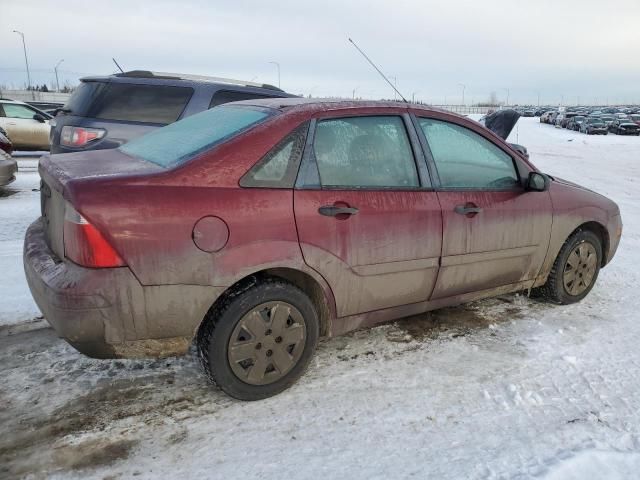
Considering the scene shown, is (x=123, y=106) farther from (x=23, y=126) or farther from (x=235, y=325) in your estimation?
(x=23, y=126)

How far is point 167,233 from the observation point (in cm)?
251

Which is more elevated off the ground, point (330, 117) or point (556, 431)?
point (330, 117)

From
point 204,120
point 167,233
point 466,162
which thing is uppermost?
point 204,120

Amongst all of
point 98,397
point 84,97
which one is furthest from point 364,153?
point 84,97

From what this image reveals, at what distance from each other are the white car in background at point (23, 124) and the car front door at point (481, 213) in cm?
1471

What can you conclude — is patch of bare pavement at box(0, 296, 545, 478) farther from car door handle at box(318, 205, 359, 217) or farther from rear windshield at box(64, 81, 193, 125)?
rear windshield at box(64, 81, 193, 125)

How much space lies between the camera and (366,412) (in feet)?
9.26

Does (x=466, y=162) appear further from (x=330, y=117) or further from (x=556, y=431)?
(x=556, y=431)

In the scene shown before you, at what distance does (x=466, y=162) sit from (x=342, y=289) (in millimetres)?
1361

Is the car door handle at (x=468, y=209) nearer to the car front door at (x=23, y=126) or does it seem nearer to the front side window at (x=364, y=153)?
the front side window at (x=364, y=153)

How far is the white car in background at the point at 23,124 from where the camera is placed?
15.1 m

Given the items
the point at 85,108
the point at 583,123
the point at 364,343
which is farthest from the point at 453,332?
the point at 583,123

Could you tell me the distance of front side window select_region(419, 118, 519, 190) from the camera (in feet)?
11.5

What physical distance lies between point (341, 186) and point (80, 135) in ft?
13.6
